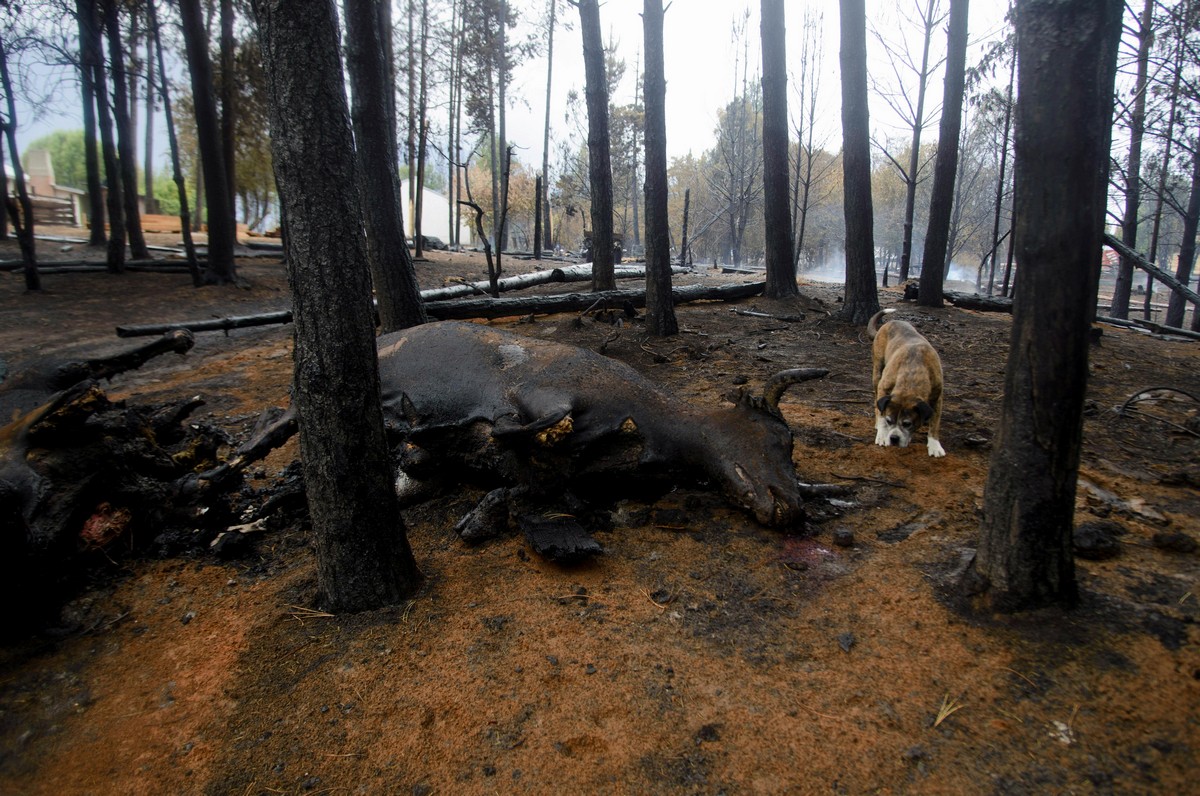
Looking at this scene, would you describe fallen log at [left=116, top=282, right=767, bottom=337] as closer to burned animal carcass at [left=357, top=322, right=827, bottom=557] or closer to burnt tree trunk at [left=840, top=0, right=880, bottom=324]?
burnt tree trunk at [left=840, top=0, right=880, bottom=324]

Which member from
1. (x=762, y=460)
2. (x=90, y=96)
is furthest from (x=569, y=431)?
(x=90, y=96)

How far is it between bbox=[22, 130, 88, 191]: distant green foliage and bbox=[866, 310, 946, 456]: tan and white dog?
73.3 m

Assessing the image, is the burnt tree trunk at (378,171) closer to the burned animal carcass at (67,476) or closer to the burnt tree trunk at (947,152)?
the burned animal carcass at (67,476)

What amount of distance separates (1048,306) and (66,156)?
84.4m

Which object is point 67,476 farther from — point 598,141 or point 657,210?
point 598,141

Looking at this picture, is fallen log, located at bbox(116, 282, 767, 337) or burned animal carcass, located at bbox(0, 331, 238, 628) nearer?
burned animal carcass, located at bbox(0, 331, 238, 628)

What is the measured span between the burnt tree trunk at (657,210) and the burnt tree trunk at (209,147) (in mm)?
11402

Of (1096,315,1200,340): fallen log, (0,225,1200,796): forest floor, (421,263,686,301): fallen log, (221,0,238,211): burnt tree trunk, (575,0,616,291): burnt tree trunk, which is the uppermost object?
(221,0,238,211): burnt tree trunk

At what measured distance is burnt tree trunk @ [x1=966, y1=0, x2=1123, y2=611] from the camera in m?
2.59

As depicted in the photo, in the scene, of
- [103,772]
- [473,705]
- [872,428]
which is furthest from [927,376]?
[103,772]

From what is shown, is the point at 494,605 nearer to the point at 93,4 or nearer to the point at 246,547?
the point at 246,547

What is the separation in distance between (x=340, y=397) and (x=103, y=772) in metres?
1.88

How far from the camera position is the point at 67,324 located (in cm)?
1176

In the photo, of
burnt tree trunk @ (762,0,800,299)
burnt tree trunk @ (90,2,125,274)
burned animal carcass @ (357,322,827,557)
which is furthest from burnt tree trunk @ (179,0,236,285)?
burned animal carcass @ (357,322,827,557)
